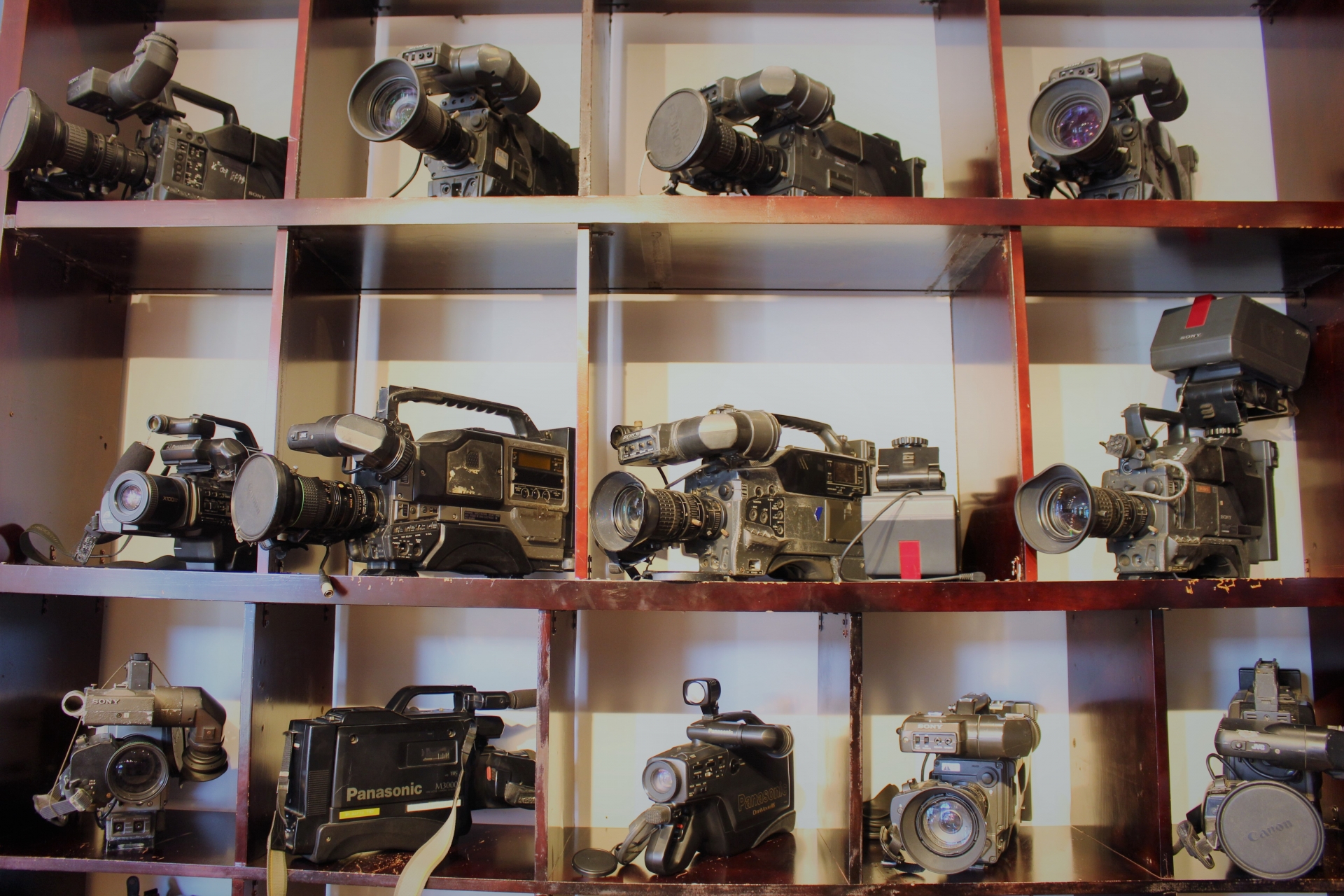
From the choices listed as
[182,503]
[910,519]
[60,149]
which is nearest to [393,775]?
[182,503]

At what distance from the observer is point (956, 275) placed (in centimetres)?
219

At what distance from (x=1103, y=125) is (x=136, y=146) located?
7.04ft

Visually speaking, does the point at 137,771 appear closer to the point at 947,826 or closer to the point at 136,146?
the point at 136,146

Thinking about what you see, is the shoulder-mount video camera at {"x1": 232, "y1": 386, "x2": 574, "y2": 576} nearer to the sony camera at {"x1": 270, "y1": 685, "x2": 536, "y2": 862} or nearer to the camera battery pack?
the sony camera at {"x1": 270, "y1": 685, "x2": 536, "y2": 862}

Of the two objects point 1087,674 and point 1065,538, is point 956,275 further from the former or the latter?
point 1087,674

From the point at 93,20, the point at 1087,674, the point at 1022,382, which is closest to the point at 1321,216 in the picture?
the point at 1022,382

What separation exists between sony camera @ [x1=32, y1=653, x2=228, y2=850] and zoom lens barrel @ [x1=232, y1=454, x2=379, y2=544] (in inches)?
20.4

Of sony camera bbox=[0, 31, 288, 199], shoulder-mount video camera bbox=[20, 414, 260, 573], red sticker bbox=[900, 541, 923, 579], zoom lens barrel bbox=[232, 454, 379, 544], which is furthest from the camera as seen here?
red sticker bbox=[900, 541, 923, 579]

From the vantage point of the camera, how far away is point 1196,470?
5.94 feet

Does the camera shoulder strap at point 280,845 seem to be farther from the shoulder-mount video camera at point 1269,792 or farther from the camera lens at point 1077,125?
the camera lens at point 1077,125

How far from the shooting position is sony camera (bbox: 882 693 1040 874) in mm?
1722

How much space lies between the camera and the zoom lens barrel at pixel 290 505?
158 centimetres

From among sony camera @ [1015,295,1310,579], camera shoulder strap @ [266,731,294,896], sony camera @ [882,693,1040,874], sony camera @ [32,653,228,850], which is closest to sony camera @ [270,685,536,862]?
camera shoulder strap @ [266,731,294,896]

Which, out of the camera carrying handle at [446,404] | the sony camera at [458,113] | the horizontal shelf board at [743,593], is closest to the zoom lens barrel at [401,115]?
the sony camera at [458,113]
